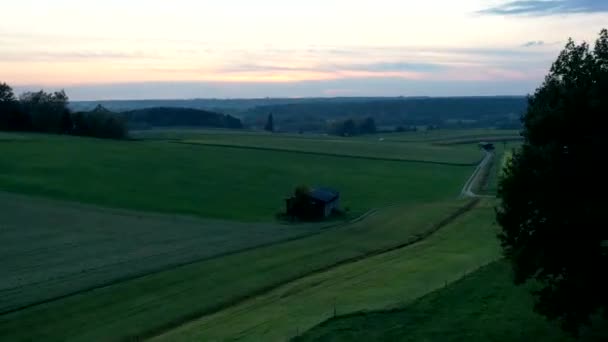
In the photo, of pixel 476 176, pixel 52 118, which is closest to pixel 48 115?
pixel 52 118

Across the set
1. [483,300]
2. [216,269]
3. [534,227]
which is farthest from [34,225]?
[534,227]

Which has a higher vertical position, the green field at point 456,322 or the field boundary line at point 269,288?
the green field at point 456,322

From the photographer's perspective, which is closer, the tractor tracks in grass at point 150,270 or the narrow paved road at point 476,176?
the tractor tracks in grass at point 150,270

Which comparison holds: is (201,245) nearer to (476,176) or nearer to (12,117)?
(476,176)

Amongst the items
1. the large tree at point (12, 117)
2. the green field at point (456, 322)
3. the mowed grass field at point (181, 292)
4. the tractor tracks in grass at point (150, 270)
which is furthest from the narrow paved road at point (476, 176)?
the large tree at point (12, 117)

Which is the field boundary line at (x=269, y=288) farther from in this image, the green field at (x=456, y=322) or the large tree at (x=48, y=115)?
the large tree at (x=48, y=115)

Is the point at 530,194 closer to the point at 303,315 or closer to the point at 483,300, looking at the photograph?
A: the point at 483,300
